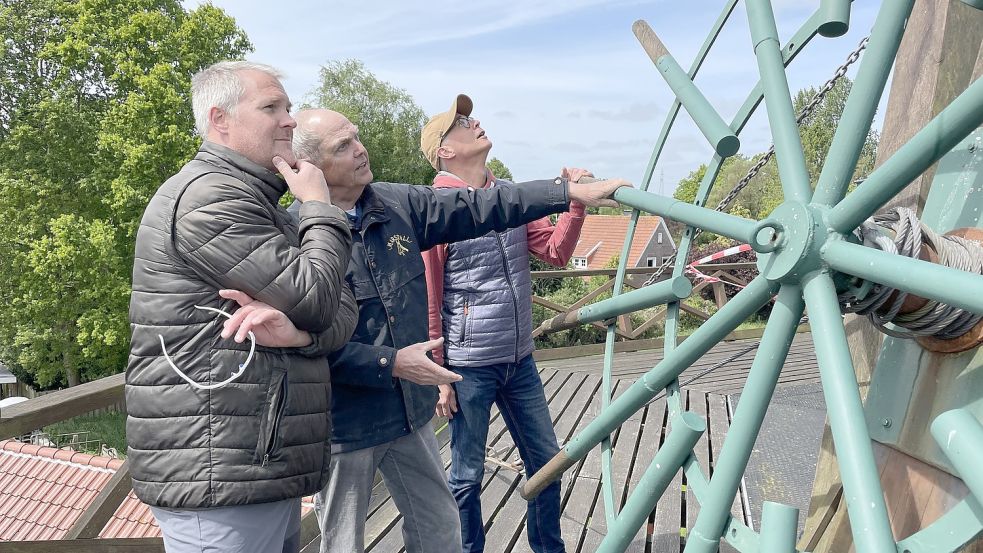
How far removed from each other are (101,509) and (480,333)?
1.50m

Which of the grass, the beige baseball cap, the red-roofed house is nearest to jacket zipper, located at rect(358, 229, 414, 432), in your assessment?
the beige baseball cap

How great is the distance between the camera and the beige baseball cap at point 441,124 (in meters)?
2.68

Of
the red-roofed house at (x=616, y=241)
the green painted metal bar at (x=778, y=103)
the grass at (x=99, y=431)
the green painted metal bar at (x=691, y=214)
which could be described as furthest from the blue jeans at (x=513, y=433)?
the red-roofed house at (x=616, y=241)

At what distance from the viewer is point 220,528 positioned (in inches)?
58.5

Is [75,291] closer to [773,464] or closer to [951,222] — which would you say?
[773,464]

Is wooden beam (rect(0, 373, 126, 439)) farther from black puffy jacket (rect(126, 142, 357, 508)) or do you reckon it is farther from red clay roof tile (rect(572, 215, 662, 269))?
red clay roof tile (rect(572, 215, 662, 269))

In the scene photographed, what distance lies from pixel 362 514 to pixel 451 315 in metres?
0.88

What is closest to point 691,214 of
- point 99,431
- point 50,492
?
point 50,492

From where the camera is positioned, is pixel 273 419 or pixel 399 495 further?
pixel 399 495

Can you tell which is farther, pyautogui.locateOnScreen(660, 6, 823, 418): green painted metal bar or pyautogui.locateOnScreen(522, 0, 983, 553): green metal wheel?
pyautogui.locateOnScreen(660, 6, 823, 418): green painted metal bar

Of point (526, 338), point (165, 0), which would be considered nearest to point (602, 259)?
point (165, 0)

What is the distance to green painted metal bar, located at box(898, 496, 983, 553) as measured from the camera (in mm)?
943

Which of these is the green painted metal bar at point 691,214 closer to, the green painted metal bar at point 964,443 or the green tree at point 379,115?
the green painted metal bar at point 964,443

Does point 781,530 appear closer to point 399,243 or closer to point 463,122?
point 399,243
